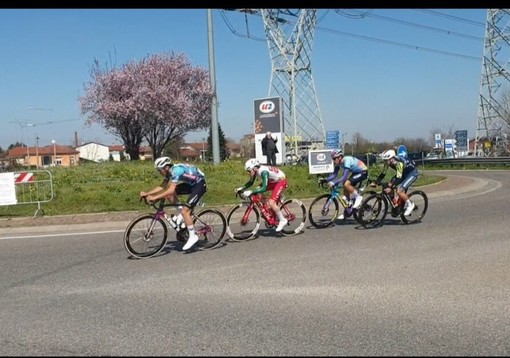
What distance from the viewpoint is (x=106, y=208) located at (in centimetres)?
1247

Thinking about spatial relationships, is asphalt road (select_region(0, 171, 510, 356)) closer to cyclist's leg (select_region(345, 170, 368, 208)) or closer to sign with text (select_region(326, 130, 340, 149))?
cyclist's leg (select_region(345, 170, 368, 208))

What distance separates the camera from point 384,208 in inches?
374

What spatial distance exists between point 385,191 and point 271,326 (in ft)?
20.1

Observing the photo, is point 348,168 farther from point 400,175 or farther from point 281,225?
point 281,225

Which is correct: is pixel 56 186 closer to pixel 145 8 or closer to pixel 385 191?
pixel 385 191

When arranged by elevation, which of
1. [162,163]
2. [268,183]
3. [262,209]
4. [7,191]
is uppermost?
[162,163]

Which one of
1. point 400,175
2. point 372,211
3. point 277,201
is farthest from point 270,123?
point 277,201

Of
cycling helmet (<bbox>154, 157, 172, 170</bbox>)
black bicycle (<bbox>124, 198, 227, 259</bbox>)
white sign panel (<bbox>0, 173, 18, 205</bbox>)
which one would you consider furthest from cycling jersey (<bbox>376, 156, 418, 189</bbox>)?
white sign panel (<bbox>0, 173, 18, 205</bbox>)

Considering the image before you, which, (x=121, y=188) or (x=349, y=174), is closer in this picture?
(x=349, y=174)

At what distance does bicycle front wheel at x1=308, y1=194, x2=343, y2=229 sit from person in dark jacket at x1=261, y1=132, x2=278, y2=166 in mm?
11163

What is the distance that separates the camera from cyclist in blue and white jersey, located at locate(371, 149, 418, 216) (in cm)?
945

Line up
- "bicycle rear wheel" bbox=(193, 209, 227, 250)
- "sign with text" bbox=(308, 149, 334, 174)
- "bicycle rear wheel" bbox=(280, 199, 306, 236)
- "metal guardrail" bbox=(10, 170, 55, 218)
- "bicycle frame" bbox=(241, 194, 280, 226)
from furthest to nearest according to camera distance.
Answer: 1. "sign with text" bbox=(308, 149, 334, 174)
2. "metal guardrail" bbox=(10, 170, 55, 218)
3. "bicycle rear wheel" bbox=(280, 199, 306, 236)
4. "bicycle frame" bbox=(241, 194, 280, 226)
5. "bicycle rear wheel" bbox=(193, 209, 227, 250)

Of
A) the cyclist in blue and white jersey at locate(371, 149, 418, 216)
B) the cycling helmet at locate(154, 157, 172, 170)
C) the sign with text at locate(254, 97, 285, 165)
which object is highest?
the sign with text at locate(254, 97, 285, 165)

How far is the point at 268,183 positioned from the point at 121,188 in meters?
7.49
